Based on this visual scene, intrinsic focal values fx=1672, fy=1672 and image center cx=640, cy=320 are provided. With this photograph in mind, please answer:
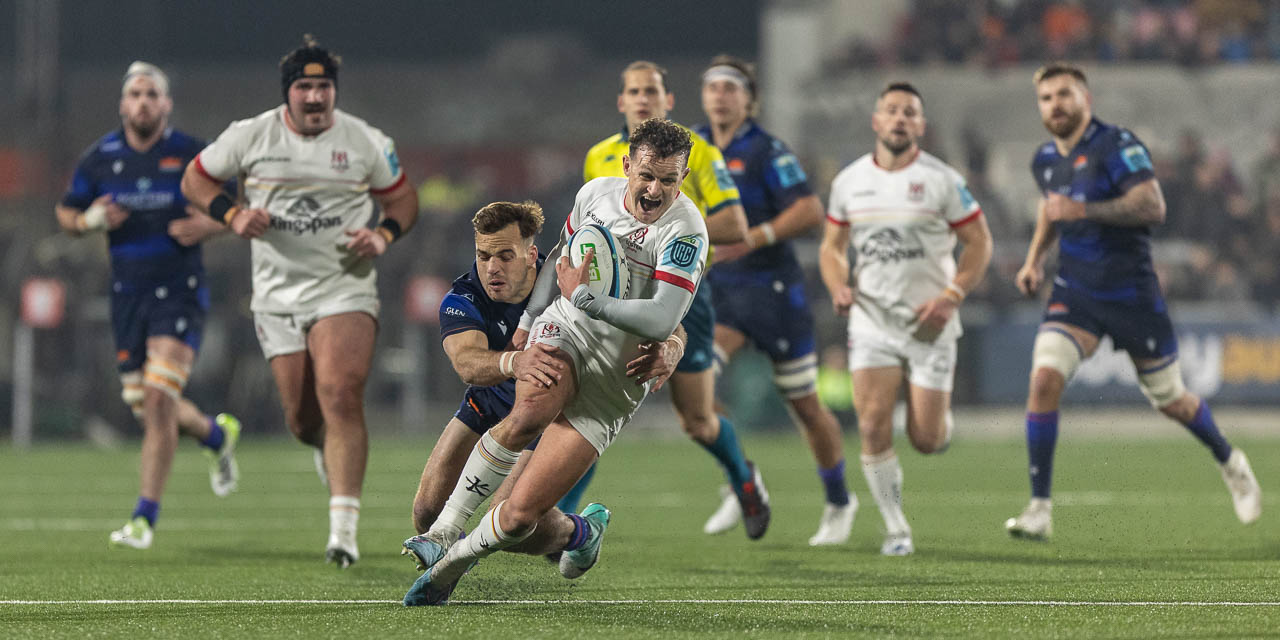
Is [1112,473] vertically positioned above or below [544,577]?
below

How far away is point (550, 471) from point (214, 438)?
4771mm

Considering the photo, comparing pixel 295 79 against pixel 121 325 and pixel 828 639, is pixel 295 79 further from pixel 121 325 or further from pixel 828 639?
pixel 828 639

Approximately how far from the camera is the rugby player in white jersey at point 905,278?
7.94 meters

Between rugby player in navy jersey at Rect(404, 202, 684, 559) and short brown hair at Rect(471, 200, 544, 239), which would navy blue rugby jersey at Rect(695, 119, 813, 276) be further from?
short brown hair at Rect(471, 200, 544, 239)

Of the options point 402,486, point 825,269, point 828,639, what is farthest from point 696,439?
point 402,486

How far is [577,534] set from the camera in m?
5.70

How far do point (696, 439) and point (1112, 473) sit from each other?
5409mm

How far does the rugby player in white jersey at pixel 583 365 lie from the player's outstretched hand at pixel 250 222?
2.02 m

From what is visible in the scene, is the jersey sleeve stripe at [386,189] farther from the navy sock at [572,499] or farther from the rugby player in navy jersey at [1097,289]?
the rugby player in navy jersey at [1097,289]

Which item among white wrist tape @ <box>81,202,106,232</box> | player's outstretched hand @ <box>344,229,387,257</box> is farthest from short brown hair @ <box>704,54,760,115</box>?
white wrist tape @ <box>81,202,106,232</box>

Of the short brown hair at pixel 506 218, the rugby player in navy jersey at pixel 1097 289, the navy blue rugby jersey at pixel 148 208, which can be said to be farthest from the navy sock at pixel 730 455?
the navy blue rugby jersey at pixel 148 208

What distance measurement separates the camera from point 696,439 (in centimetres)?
780

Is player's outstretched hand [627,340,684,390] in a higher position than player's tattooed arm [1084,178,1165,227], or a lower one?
lower

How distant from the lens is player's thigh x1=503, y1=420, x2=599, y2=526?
5.27 m
